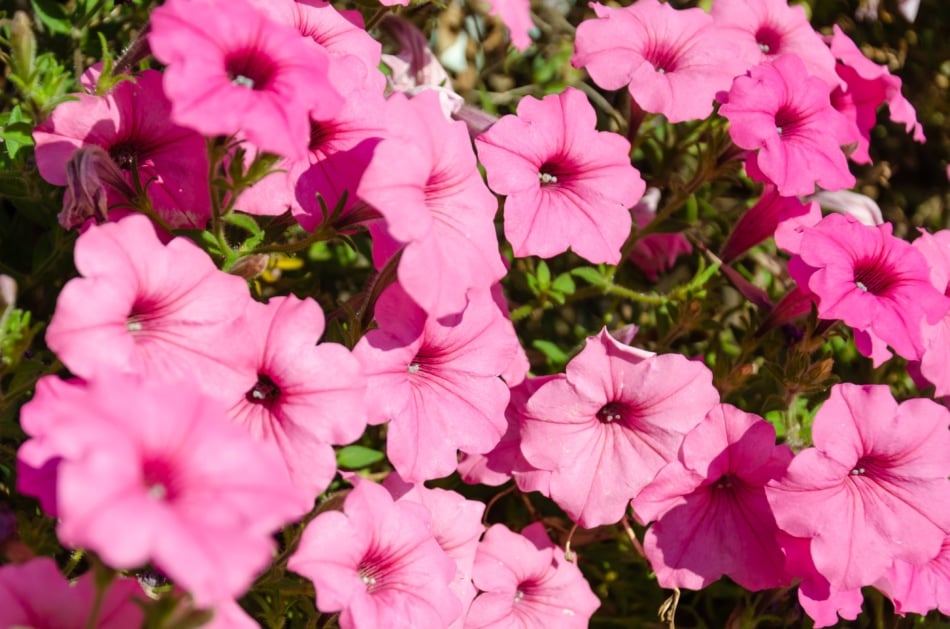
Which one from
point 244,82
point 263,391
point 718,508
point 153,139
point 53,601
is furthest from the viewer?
point 718,508

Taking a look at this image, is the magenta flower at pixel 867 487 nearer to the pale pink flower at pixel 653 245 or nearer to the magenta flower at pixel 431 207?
the magenta flower at pixel 431 207

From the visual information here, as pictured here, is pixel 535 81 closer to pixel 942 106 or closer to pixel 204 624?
pixel 942 106

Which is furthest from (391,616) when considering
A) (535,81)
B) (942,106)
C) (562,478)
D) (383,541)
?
(942,106)

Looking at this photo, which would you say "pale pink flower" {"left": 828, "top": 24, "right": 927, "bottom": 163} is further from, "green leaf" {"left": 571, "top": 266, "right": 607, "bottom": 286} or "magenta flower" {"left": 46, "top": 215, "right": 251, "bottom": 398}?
"magenta flower" {"left": 46, "top": 215, "right": 251, "bottom": 398}

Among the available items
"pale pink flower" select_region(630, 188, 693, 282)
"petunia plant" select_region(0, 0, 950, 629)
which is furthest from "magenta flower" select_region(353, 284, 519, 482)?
"pale pink flower" select_region(630, 188, 693, 282)

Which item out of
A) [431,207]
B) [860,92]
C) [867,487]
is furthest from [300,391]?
[860,92]

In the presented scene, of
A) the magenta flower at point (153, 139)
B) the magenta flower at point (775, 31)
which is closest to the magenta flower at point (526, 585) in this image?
the magenta flower at point (153, 139)

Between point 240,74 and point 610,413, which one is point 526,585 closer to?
point 610,413
